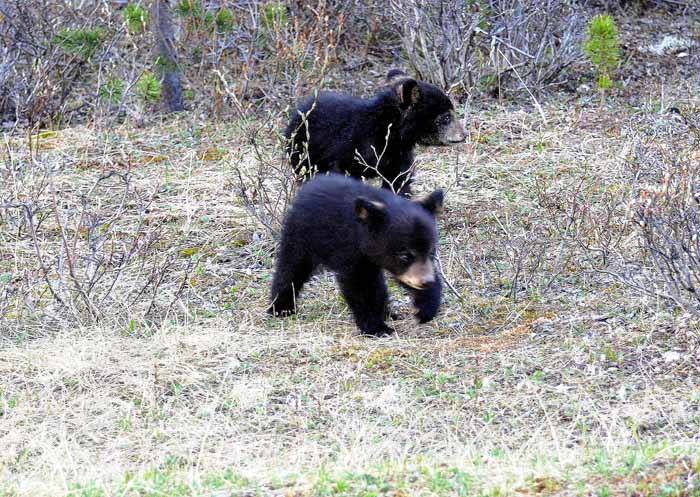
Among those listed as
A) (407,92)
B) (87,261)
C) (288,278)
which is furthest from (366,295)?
(407,92)

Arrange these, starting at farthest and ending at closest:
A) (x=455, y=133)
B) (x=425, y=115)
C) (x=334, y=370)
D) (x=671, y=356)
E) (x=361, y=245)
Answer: (x=455, y=133) < (x=425, y=115) < (x=361, y=245) < (x=334, y=370) < (x=671, y=356)

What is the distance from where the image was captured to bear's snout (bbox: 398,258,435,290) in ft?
22.6

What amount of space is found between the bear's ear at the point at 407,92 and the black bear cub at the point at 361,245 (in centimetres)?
216

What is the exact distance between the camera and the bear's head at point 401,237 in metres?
6.84

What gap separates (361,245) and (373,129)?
2730 mm

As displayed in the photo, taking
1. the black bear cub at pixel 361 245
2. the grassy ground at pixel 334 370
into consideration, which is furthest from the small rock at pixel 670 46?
the black bear cub at pixel 361 245

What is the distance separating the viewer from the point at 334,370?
663 centimetres

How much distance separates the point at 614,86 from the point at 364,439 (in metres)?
8.68

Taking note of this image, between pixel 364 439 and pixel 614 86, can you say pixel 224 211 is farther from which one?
pixel 614 86

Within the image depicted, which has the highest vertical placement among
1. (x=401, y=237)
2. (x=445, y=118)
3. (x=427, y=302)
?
(x=401, y=237)

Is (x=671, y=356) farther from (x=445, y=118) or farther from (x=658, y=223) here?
(x=445, y=118)

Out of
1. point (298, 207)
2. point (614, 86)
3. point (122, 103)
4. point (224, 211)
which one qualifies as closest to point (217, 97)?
point (122, 103)

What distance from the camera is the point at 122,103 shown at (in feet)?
41.4

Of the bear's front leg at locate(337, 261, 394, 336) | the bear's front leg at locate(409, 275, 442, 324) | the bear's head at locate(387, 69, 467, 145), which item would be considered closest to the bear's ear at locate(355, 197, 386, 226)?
the bear's front leg at locate(337, 261, 394, 336)
